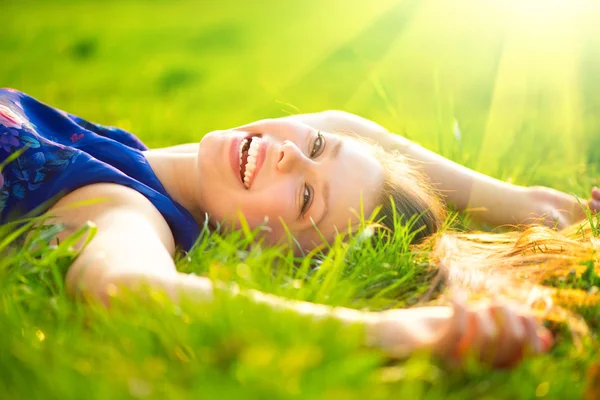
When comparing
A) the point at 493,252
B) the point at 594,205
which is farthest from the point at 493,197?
the point at 493,252

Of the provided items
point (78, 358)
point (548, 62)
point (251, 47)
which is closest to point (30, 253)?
point (78, 358)

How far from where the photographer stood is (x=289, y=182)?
2396 mm

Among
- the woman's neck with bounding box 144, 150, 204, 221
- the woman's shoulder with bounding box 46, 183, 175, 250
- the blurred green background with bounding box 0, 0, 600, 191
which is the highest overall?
the woman's shoulder with bounding box 46, 183, 175, 250

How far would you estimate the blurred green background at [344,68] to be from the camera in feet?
14.5

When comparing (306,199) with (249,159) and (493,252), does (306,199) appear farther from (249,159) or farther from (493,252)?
(493,252)

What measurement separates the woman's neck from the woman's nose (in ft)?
1.28

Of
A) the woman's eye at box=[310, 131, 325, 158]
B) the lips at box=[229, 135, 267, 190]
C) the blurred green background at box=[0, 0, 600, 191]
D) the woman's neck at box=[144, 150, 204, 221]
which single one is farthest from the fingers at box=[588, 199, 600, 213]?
the woman's neck at box=[144, 150, 204, 221]

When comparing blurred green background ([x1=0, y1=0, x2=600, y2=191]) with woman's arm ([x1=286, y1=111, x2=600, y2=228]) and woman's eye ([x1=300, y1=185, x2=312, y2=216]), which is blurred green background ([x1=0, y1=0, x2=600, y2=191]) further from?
woman's eye ([x1=300, y1=185, x2=312, y2=216])

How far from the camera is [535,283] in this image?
197 cm

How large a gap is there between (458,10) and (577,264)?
23.0ft

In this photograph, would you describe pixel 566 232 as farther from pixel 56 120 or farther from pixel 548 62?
pixel 548 62

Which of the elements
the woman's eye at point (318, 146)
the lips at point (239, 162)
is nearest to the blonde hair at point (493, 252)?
the woman's eye at point (318, 146)

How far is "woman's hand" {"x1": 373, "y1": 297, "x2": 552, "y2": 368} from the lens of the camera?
1.31 m

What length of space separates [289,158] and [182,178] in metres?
0.51
